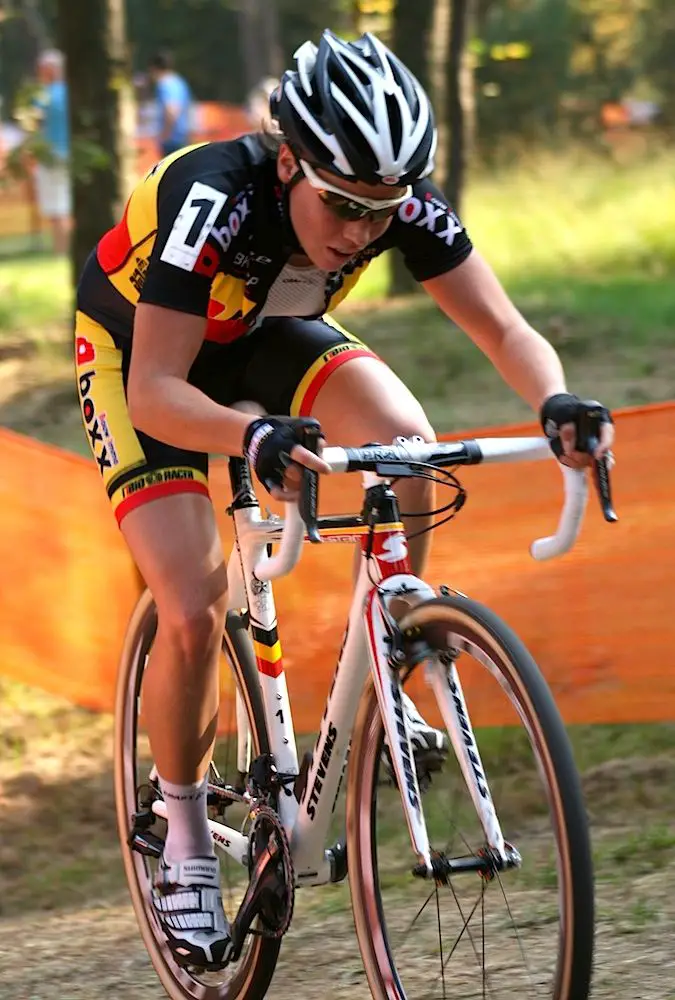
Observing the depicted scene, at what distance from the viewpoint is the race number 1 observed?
3.47m

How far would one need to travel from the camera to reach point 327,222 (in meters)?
3.48

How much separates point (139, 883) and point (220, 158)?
1965 mm

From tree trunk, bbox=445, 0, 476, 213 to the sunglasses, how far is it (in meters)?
9.64

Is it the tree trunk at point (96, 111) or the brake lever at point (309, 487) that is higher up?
the tree trunk at point (96, 111)

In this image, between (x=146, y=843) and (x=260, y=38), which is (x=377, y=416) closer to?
(x=146, y=843)

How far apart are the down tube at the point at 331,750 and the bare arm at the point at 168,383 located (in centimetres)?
46

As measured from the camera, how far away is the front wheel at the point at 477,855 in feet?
9.67

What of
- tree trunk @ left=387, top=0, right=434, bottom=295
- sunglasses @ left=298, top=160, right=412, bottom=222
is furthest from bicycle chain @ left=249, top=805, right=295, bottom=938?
tree trunk @ left=387, top=0, right=434, bottom=295

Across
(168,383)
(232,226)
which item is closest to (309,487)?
(168,383)

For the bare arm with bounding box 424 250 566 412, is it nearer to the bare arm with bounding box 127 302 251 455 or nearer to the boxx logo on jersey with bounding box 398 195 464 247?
the boxx logo on jersey with bounding box 398 195 464 247

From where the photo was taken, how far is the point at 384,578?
3.36 metres

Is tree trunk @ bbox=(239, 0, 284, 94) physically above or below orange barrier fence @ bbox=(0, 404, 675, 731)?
above

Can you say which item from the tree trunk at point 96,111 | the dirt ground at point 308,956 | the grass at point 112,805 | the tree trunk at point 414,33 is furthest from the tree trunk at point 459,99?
the dirt ground at point 308,956

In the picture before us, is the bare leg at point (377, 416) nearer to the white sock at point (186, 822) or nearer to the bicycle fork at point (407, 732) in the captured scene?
the bicycle fork at point (407, 732)
